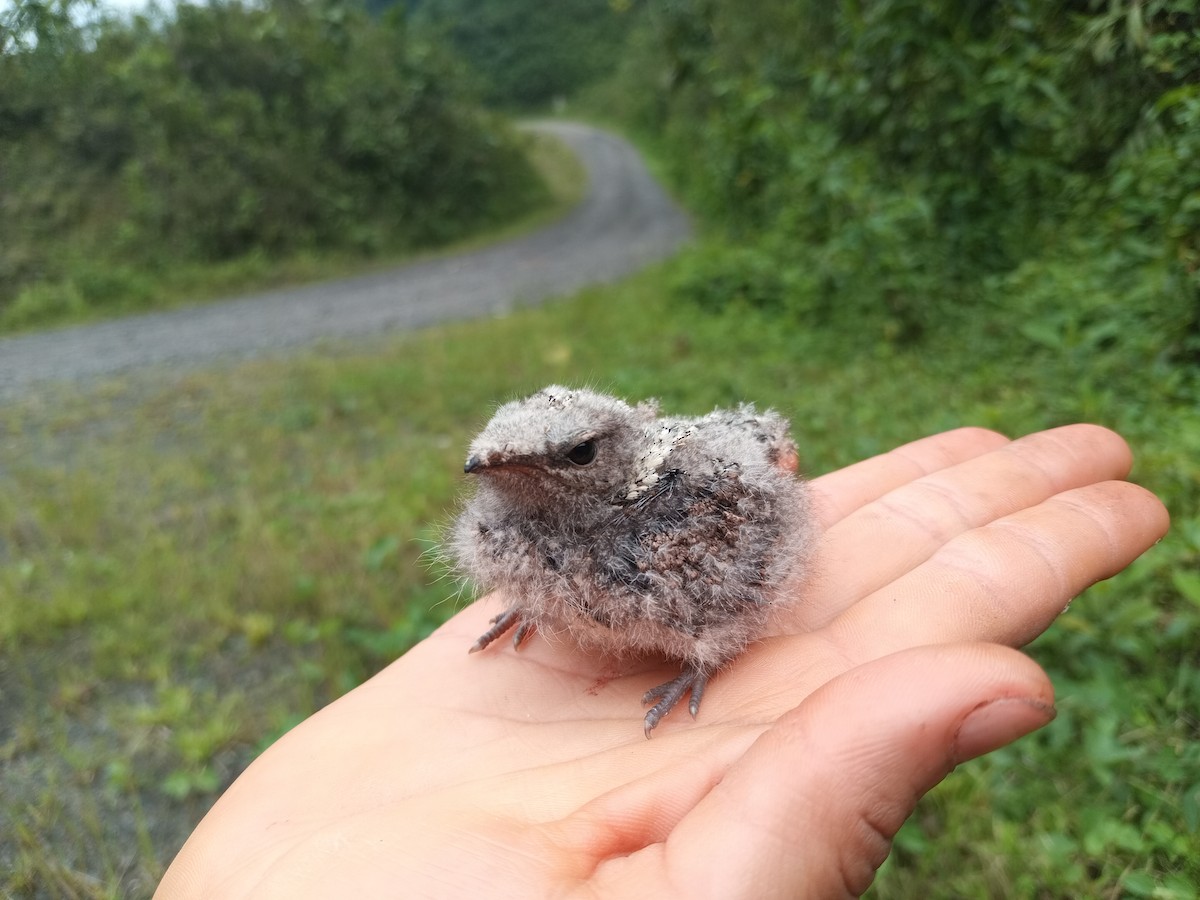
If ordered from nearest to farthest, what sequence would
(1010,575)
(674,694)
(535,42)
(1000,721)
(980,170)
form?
(1000,721)
(1010,575)
(674,694)
(980,170)
(535,42)

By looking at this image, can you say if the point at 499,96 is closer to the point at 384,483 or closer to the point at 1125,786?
the point at 384,483

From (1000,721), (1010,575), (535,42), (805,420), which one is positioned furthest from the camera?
(535,42)

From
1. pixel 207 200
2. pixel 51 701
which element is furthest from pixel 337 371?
pixel 51 701

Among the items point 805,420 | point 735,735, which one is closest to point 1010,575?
point 735,735

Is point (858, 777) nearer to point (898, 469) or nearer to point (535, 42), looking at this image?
point (898, 469)

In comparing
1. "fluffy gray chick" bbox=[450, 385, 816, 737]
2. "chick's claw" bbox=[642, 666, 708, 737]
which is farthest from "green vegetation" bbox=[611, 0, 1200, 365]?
"chick's claw" bbox=[642, 666, 708, 737]

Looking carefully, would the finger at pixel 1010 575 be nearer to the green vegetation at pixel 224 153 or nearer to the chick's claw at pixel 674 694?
the chick's claw at pixel 674 694
